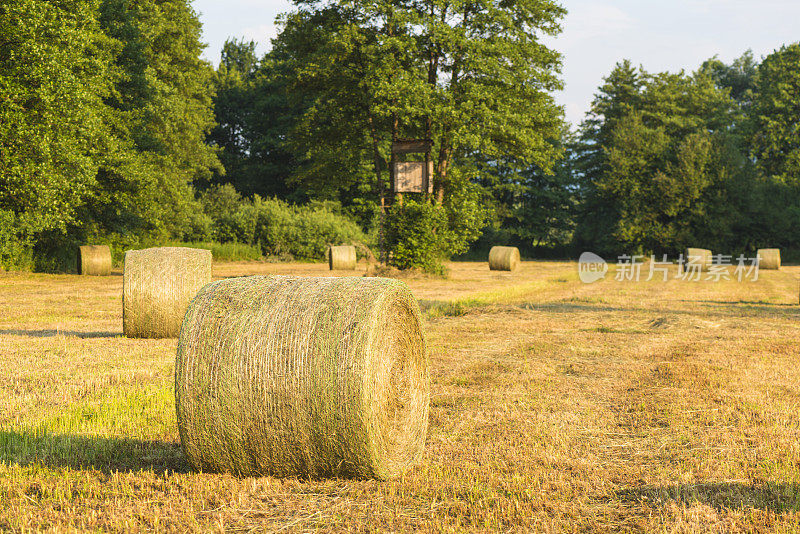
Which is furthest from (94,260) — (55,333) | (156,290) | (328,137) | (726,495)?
(726,495)

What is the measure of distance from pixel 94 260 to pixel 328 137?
34.2ft

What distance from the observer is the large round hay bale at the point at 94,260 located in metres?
26.9

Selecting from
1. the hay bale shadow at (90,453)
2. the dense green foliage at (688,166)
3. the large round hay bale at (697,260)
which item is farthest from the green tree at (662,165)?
the hay bale shadow at (90,453)

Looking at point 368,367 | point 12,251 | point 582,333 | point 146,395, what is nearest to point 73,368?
point 146,395

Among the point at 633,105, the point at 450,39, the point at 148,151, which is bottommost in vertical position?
the point at 148,151

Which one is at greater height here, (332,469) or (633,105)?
(633,105)

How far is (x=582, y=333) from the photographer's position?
12.5 meters

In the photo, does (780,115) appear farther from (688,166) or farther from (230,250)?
(230,250)

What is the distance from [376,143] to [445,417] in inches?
850

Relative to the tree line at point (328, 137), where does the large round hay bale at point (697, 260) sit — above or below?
below

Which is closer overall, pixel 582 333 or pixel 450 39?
pixel 582 333

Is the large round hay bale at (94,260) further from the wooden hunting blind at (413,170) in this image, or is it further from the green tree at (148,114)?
the wooden hunting blind at (413,170)

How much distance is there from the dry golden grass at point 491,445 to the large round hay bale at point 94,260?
52.3 feet

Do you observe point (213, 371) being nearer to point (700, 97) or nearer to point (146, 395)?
point (146, 395)
